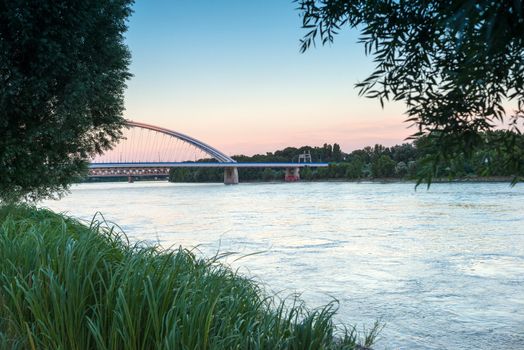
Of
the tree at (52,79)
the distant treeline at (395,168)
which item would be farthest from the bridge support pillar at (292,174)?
the tree at (52,79)

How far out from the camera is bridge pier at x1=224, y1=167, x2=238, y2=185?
10416 cm

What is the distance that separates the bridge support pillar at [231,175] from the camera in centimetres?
10415

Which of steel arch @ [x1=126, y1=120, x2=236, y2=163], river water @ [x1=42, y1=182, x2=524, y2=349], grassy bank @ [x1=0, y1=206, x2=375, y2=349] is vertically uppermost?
steel arch @ [x1=126, y1=120, x2=236, y2=163]

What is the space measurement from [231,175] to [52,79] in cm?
9343

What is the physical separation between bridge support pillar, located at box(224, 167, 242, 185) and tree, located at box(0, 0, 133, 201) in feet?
295

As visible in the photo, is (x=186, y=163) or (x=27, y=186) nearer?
(x=27, y=186)

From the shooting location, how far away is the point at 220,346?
3.25 m

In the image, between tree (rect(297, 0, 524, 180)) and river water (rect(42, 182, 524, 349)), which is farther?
river water (rect(42, 182, 524, 349))

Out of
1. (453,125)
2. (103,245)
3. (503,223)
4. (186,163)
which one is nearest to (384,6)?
(453,125)

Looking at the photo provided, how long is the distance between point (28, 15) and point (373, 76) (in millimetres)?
9349

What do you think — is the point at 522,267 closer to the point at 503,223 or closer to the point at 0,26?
the point at 503,223

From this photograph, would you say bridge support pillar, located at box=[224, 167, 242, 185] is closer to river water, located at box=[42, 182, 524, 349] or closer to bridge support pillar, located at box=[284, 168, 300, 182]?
bridge support pillar, located at box=[284, 168, 300, 182]

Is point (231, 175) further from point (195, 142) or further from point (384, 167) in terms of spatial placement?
point (384, 167)

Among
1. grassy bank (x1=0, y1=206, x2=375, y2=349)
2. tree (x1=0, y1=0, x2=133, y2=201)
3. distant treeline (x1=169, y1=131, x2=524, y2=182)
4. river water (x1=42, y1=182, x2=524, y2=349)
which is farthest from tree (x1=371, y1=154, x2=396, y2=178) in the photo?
grassy bank (x1=0, y1=206, x2=375, y2=349)
